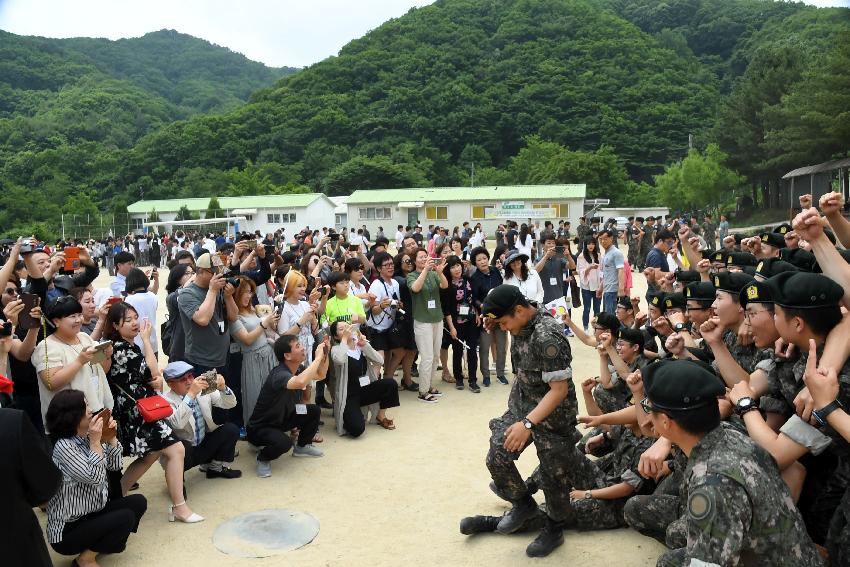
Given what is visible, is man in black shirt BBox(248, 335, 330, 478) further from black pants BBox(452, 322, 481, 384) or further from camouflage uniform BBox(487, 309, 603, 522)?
black pants BBox(452, 322, 481, 384)

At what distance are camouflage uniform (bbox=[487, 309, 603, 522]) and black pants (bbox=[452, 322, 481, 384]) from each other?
4.18 metres

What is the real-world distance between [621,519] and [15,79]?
4696 inches

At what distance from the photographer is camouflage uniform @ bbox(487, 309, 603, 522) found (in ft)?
13.9

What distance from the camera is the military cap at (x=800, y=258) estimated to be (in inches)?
160

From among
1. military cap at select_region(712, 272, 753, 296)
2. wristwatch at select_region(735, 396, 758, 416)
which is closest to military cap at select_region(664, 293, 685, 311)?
military cap at select_region(712, 272, 753, 296)

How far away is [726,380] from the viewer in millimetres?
3727

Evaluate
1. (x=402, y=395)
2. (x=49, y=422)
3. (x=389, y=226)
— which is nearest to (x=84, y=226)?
(x=389, y=226)

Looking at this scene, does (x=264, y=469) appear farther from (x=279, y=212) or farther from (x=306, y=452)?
(x=279, y=212)

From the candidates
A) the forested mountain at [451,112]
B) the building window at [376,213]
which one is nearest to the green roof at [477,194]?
the building window at [376,213]

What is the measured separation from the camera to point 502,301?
4.25 meters

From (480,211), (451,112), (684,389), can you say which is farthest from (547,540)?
(451,112)

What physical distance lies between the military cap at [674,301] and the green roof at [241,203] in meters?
47.0

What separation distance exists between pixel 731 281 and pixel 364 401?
13.5 feet

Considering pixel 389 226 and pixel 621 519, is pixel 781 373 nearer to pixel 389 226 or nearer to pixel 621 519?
pixel 621 519
